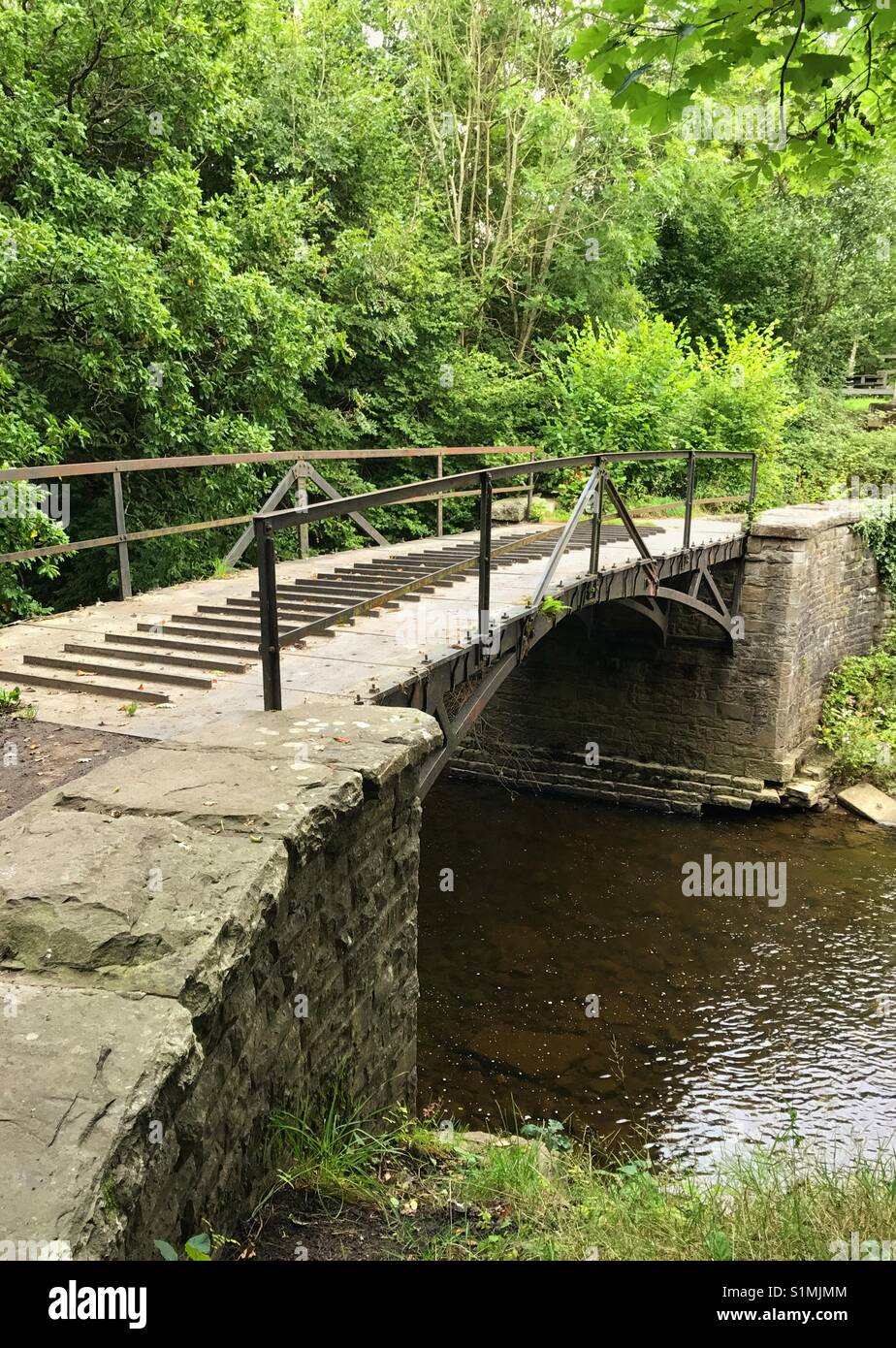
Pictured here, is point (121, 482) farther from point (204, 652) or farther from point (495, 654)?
point (495, 654)

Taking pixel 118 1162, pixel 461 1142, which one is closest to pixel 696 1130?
pixel 461 1142

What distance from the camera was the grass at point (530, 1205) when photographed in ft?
8.75

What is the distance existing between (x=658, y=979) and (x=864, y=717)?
6.07 metres

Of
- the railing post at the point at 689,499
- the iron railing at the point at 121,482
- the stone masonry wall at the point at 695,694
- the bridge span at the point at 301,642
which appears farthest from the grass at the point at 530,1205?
the stone masonry wall at the point at 695,694

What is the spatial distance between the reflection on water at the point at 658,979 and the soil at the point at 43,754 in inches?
143

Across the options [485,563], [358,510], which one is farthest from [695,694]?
[358,510]

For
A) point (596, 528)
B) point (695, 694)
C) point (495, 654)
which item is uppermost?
point (596, 528)

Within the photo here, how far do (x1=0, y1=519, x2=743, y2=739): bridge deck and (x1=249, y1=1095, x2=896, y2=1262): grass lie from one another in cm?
185

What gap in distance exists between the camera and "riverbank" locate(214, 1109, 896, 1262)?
2627 millimetres

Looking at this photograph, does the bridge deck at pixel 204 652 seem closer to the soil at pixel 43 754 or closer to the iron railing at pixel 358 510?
the soil at pixel 43 754

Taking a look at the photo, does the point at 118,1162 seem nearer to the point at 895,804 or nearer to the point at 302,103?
the point at 895,804

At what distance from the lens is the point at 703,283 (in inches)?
739

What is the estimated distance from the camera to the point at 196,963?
236 cm
